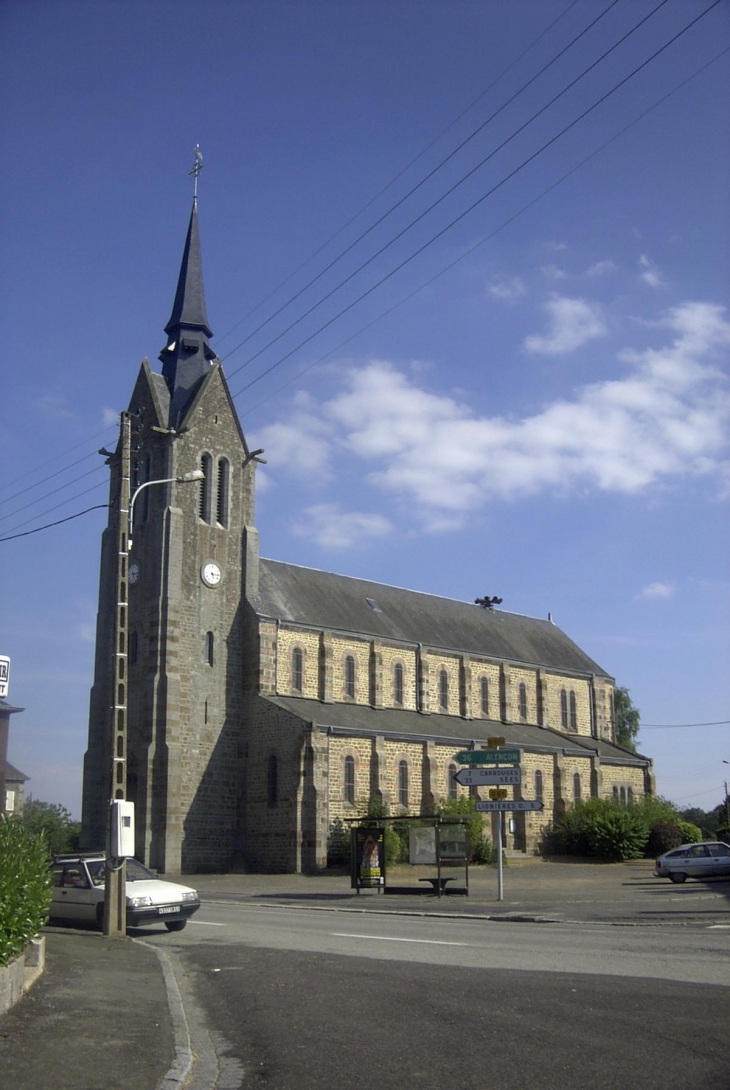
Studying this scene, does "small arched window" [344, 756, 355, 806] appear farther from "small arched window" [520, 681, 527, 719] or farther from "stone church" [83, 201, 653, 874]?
"small arched window" [520, 681, 527, 719]

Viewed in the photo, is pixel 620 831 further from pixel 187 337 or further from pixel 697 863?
pixel 187 337

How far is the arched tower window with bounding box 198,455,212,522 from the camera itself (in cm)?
4638

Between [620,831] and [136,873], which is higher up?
[136,873]

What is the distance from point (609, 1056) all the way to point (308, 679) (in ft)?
131

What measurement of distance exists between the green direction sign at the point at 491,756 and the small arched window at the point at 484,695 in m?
28.3

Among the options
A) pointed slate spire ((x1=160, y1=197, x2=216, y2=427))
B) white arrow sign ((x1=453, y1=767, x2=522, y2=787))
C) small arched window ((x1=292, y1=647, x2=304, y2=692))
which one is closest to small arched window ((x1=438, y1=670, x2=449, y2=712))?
small arched window ((x1=292, y1=647, x2=304, y2=692))

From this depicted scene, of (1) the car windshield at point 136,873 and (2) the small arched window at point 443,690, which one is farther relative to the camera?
(2) the small arched window at point 443,690

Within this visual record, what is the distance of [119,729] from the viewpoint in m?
19.5

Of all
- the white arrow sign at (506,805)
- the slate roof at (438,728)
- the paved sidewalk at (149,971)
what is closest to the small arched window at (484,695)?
the slate roof at (438,728)

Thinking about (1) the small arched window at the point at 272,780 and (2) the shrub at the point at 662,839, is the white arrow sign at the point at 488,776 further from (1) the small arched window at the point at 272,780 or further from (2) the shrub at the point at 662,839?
(2) the shrub at the point at 662,839

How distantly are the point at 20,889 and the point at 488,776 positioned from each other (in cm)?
1920

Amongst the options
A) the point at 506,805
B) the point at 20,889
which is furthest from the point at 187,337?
the point at 20,889

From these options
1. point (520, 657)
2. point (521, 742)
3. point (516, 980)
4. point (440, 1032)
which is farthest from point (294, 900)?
point (520, 657)

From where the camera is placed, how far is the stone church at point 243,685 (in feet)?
137
